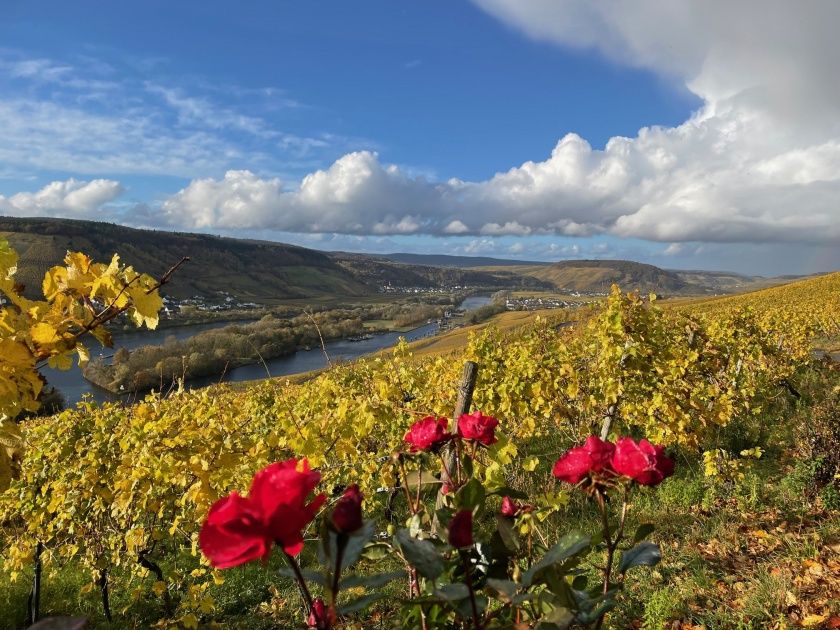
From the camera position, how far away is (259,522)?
789mm

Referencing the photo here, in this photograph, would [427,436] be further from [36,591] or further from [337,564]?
[36,591]

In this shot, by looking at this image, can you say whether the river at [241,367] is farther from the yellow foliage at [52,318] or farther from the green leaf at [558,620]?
the green leaf at [558,620]

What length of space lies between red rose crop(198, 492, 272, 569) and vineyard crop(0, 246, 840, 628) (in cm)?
185

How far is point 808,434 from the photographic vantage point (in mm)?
5934

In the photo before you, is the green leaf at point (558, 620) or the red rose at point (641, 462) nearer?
the green leaf at point (558, 620)

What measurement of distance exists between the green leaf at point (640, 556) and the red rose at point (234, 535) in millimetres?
1033

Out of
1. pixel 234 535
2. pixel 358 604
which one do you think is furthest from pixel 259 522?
pixel 358 604

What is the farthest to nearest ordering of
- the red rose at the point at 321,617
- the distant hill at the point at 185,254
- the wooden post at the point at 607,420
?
the distant hill at the point at 185,254 → the wooden post at the point at 607,420 → the red rose at the point at 321,617

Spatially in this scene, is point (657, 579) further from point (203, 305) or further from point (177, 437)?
point (203, 305)

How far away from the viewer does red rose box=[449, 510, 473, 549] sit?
3.51ft

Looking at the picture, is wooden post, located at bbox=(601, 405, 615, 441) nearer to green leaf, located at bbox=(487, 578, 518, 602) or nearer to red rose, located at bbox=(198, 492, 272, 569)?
green leaf, located at bbox=(487, 578, 518, 602)

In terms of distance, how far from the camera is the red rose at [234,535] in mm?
773

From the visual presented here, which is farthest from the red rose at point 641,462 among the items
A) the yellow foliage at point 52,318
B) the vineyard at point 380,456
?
the yellow foliage at point 52,318

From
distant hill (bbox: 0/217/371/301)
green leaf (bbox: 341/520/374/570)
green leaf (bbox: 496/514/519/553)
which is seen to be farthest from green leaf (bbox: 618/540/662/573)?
distant hill (bbox: 0/217/371/301)
